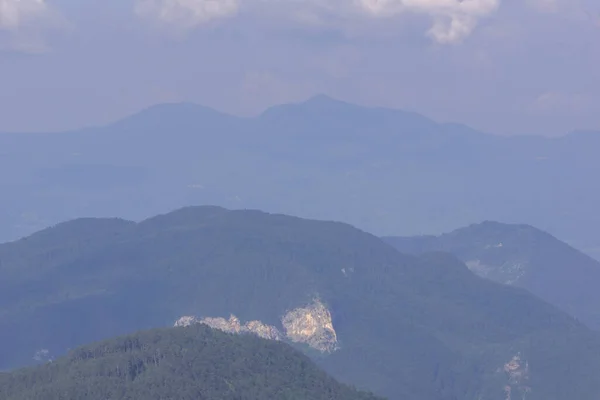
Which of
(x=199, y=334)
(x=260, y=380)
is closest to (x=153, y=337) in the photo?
(x=199, y=334)

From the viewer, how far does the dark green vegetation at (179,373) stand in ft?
453

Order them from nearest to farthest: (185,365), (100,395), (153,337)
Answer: (100,395), (185,365), (153,337)

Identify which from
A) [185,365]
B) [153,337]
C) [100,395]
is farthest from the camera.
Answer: [153,337]

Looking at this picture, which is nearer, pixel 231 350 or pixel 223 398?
pixel 223 398

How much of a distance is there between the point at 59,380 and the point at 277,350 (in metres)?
30.7

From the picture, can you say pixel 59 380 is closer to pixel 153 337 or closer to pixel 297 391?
pixel 153 337

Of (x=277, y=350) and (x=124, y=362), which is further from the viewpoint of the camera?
(x=277, y=350)

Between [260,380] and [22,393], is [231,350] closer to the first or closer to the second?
[260,380]

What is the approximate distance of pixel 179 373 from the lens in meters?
143

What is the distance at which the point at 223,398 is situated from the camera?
13988cm

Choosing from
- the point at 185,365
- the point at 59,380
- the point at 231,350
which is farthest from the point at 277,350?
the point at 59,380

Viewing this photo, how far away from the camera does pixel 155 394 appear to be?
450 feet

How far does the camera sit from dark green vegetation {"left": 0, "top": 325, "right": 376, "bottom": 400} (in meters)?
138

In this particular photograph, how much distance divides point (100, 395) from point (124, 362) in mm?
10217
